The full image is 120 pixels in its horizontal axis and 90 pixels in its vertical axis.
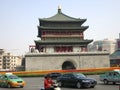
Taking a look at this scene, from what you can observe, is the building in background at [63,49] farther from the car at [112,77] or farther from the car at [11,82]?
the car at [112,77]

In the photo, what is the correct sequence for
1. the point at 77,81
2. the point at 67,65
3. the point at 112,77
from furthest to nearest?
the point at 67,65
the point at 112,77
the point at 77,81

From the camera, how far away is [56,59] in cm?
6153

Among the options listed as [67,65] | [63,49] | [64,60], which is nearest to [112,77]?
[64,60]

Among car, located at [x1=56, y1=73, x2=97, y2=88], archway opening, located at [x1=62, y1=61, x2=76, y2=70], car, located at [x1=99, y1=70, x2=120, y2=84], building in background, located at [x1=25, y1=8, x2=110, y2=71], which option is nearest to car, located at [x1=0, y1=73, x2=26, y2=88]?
car, located at [x1=56, y1=73, x2=97, y2=88]

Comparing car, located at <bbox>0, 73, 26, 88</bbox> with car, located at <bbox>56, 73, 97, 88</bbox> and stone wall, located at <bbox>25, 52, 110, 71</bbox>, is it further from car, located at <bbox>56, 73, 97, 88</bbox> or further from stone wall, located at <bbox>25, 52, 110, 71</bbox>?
stone wall, located at <bbox>25, 52, 110, 71</bbox>

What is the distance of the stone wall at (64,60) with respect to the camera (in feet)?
199

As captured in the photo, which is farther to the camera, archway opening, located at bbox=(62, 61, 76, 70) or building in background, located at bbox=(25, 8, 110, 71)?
archway opening, located at bbox=(62, 61, 76, 70)

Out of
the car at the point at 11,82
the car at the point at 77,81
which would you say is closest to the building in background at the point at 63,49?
the car at the point at 11,82

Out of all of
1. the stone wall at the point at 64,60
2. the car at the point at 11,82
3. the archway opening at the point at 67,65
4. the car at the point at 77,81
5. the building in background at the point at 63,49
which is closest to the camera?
the car at the point at 77,81

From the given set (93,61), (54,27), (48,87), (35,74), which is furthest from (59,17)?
(48,87)

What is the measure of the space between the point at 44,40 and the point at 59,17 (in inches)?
321

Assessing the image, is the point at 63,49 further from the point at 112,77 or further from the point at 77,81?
the point at 77,81

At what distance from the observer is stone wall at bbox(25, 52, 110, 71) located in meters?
60.6

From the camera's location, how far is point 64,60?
61781 mm
